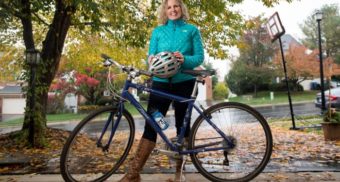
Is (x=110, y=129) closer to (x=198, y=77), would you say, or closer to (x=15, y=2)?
(x=198, y=77)

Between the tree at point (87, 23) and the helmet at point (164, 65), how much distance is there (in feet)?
10.6

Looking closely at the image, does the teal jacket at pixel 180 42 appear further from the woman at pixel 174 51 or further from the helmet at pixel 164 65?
the helmet at pixel 164 65

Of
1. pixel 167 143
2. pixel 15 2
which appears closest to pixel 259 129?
pixel 167 143

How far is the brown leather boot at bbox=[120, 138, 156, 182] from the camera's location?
11.0ft

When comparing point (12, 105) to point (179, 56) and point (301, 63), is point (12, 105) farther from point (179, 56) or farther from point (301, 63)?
point (179, 56)

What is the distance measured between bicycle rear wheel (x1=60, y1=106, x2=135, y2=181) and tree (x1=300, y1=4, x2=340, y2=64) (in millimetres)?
40334

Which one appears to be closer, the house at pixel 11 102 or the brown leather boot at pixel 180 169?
the brown leather boot at pixel 180 169

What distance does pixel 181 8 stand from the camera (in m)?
3.58

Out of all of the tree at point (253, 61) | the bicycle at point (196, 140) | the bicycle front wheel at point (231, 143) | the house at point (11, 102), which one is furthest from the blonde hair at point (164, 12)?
the house at point (11, 102)

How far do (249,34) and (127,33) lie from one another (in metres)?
31.8

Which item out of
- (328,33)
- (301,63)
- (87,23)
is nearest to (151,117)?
(87,23)

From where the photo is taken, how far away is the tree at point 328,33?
132 feet

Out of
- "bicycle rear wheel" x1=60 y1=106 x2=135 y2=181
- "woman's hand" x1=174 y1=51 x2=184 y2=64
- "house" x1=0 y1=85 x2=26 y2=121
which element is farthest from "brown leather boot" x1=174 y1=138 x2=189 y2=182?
"house" x1=0 y1=85 x2=26 y2=121

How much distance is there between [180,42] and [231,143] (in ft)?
3.79
